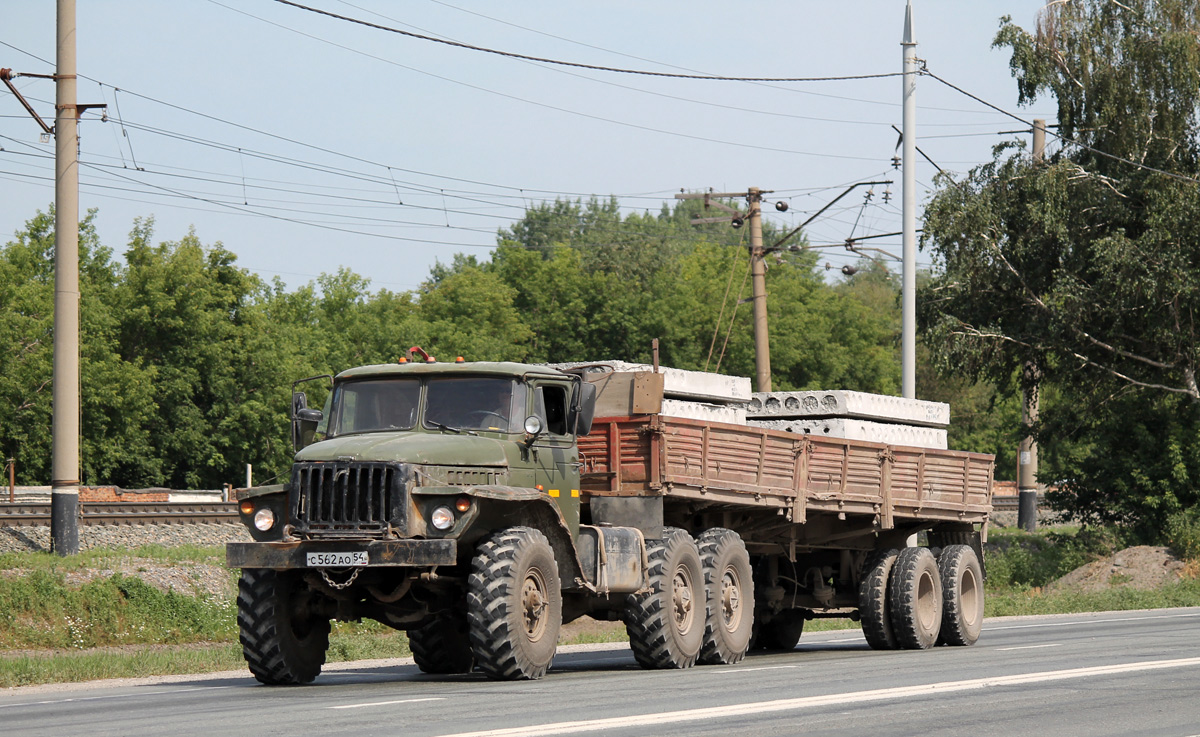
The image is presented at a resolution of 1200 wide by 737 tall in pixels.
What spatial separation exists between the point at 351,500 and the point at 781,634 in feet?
31.0

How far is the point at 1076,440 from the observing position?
1837 inches

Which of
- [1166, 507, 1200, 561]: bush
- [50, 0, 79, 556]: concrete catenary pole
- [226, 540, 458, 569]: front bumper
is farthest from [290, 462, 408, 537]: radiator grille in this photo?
[1166, 507, 1200, 561]: bush

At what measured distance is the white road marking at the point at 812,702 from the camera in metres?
9.61

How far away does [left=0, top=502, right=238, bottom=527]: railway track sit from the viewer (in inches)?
1458

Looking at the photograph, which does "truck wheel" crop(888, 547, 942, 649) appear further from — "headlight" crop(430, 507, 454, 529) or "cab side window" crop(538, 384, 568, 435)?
"headlight" crop(430, 507, 454, 529)

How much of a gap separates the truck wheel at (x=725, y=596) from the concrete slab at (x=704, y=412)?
1.28 metres

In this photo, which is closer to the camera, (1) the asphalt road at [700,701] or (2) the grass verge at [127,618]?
(1) the asphalt road at [700,701]

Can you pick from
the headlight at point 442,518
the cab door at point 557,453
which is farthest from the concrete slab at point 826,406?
the headlight at point 442,518

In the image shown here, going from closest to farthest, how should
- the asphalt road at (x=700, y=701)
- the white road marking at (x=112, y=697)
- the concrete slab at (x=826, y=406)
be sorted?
the asphalt road at (x=700, y=701) < the white road marking at (x=112, y=697) < the concrete slab at (x=826, y=406)

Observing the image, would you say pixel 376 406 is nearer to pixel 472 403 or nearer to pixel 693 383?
pixel 472 403

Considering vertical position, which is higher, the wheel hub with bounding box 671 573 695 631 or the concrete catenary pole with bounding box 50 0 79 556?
the concrete catenary pole with bounding box 50 0 79 556

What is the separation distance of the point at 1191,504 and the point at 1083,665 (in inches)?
1223

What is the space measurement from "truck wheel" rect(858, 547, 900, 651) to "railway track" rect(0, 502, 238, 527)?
22.0m

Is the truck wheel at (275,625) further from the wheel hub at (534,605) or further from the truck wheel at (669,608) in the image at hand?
the truck wheel at (669,608)
